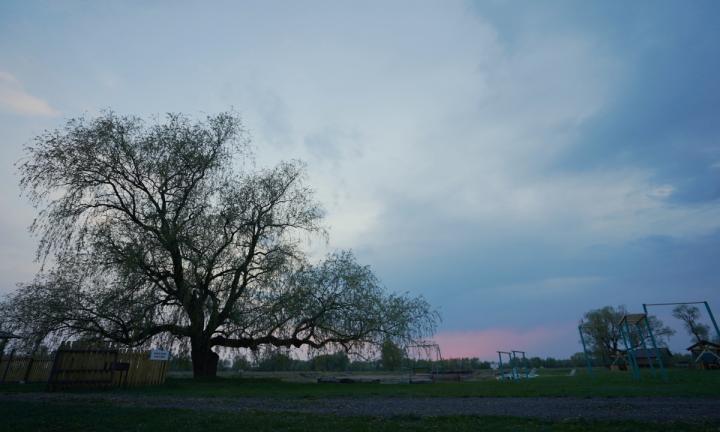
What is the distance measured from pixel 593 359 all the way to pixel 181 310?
75614 mm

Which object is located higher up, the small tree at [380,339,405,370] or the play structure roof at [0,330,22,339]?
the play structure roof at [0,330,22,339]

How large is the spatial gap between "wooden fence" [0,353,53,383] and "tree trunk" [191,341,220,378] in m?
7.91

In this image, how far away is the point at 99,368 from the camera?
60.2 ft

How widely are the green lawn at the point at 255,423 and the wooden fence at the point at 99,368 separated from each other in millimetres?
8826

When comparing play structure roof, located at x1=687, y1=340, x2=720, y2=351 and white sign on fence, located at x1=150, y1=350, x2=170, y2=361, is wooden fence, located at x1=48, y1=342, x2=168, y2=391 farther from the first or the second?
play structure roof, located at x1=687, y1=340, x2=720, y2=351

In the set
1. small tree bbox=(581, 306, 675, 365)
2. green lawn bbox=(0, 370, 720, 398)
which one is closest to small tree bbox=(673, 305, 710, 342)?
small tree bbox=(581, 306, 675, 365)

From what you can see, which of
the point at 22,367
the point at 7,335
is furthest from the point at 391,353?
the point at 22,367

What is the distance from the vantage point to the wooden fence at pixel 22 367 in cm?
2258

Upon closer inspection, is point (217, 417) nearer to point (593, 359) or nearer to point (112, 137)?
point (112, 137)

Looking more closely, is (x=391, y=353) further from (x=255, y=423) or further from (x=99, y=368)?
(x=255, y=423)

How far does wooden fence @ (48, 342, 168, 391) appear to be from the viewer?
57.0ft

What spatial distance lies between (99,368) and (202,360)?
6.36 meters

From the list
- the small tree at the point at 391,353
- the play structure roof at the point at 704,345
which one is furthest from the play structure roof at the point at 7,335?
the play structure roof at the point at 704,345

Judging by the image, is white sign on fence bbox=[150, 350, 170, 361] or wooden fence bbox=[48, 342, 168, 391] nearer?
wooden fence bbox=[48, 342, 168, 391]
